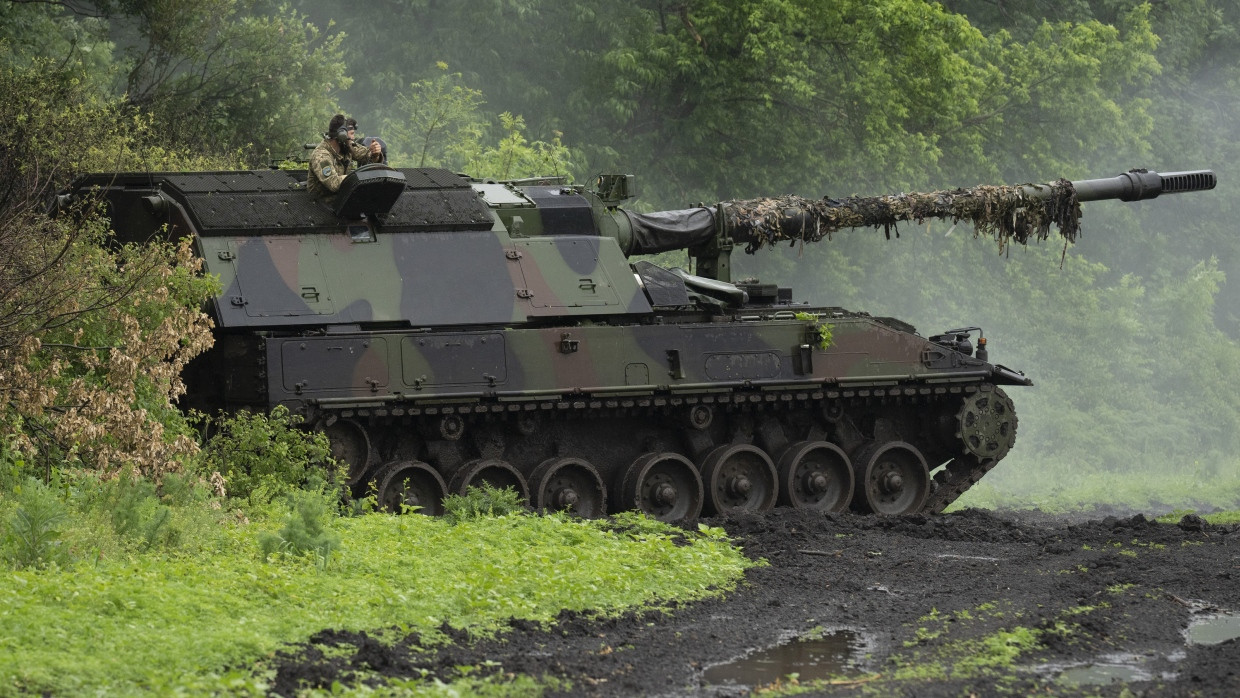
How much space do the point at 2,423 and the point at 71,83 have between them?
8.17 metres

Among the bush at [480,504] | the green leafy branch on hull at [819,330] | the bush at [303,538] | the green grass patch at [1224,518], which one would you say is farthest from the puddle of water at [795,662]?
the green grass patch at [1224,518]

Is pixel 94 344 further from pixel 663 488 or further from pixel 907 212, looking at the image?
pixel 907 212

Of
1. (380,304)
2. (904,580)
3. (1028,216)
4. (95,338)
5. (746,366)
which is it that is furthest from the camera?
(1028,216)

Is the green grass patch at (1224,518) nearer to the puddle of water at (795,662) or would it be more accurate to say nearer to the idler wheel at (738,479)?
the idler wheel at (738,479)

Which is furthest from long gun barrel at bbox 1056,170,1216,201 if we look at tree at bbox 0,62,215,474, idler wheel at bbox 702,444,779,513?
tree at bbox 0,62,215,474

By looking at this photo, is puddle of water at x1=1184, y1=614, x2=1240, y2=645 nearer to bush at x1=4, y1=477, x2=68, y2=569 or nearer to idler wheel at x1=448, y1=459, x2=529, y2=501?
idler wheel at x1=448, y1=459, x2=529, y2=501

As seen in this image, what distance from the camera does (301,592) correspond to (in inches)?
381

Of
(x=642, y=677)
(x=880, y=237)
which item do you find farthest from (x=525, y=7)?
(x=642, y=677)

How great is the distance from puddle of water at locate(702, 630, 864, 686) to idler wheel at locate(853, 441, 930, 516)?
7111 millimetres

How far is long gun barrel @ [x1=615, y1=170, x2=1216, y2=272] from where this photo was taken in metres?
17.6

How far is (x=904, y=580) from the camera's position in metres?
12.4

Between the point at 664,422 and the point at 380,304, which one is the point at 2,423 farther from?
the point at 664,422

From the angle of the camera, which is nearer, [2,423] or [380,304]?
[2,423]

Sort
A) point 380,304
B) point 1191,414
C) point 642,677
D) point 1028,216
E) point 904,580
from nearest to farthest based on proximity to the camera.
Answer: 1. point 642,677
2. point 904,580
3. point 380,304
4. point 1028,216
5. point 1191,414
